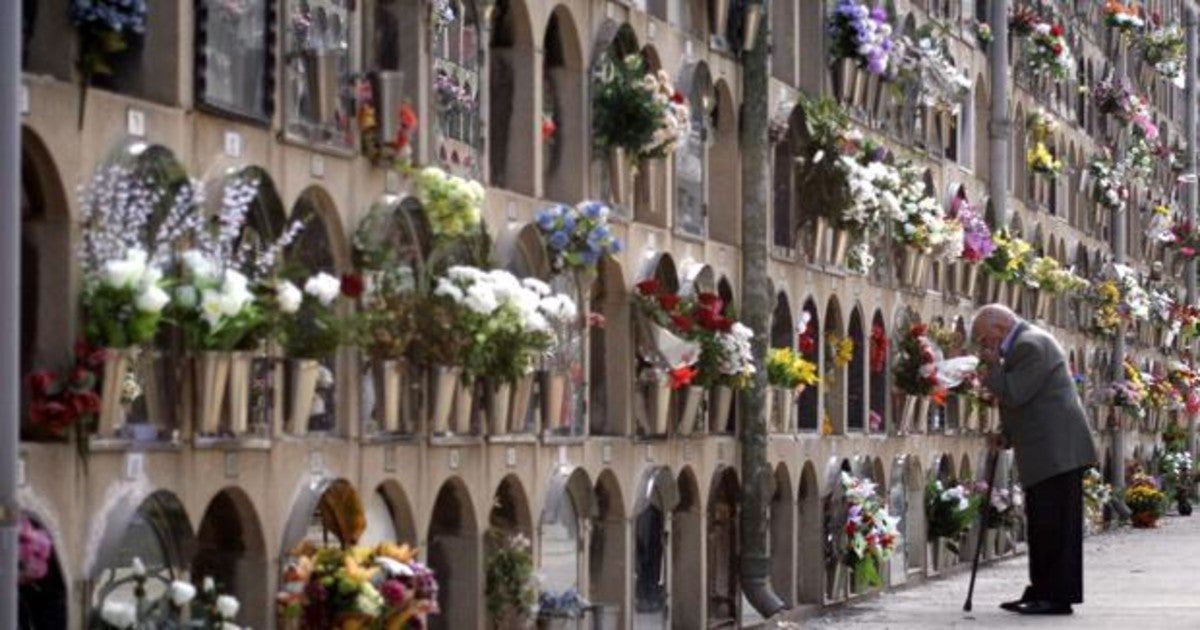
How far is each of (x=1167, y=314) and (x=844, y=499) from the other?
55.5 ft

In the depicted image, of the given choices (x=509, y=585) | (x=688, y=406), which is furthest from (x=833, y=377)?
(x=509, y=585)

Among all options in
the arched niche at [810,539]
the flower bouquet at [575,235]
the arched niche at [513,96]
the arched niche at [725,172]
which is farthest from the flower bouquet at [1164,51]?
the arched niche at [513,96]

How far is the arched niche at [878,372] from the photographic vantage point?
61.5ft

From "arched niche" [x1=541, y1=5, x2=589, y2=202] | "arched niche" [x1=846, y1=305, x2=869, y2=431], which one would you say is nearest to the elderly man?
"arched niche" [x1=846, y1=305, x2=869, y2=431]

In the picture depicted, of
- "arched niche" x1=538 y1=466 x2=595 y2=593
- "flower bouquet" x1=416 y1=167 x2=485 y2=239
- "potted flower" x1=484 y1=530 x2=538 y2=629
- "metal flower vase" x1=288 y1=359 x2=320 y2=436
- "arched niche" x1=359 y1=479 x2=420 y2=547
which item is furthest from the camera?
"arched niche" x1=538 y1=466 x2=595 y2=593

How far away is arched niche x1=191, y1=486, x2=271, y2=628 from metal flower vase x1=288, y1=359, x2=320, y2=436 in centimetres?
39

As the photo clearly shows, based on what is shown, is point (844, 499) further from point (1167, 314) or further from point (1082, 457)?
point (1167, 314)

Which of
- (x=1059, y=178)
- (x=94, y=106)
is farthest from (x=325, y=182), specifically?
(x=1059, y=178)

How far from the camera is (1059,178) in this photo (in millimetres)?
26953

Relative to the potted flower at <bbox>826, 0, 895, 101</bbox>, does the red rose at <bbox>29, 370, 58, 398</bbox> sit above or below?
below

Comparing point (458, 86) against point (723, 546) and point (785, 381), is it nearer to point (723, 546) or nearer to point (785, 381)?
point (723, 546)

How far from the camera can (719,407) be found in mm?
14766

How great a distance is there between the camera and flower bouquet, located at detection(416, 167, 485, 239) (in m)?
10.5

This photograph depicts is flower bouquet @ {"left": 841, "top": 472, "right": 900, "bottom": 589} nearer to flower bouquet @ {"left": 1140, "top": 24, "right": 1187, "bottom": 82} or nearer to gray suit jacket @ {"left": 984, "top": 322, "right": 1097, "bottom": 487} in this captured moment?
gray suit jacket @ {"left": 984, "top": 322, "right": 1097, "bottom": 487}
